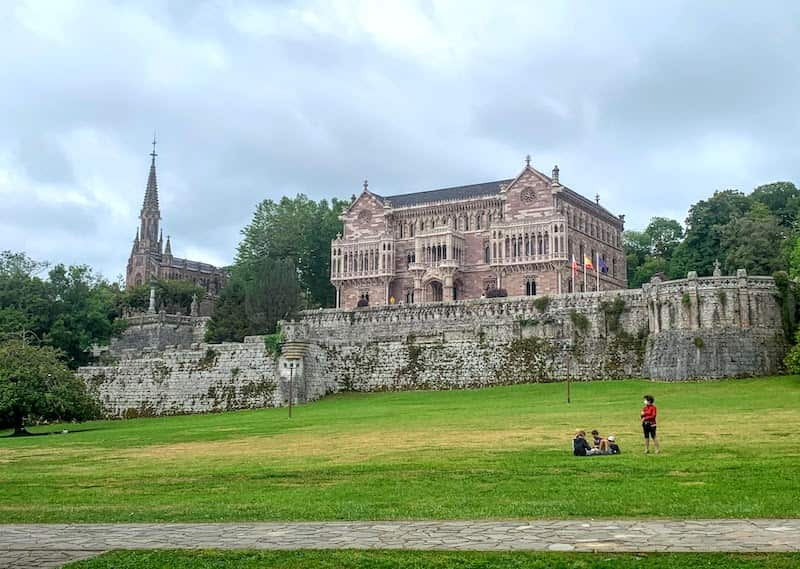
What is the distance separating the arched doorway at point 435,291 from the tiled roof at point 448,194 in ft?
28.7

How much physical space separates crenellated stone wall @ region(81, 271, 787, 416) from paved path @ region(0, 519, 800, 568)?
1491 inches

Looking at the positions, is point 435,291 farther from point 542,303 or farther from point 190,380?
point 190,380

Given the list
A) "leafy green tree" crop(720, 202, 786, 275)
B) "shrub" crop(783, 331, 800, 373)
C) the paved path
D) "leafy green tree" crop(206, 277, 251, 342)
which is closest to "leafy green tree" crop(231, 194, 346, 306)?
"leafy green tree" crop(206, 277, 251, 342)

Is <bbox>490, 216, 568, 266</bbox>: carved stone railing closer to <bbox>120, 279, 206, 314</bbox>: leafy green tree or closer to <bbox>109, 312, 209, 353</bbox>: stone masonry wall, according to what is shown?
<bbox>109, 312, 209, 353</bbox>: stone masonry wall

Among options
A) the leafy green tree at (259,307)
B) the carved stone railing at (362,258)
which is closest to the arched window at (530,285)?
the carved stone railing at (362,258)

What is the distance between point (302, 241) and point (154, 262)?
54149mm

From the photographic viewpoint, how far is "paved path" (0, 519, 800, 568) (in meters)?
10.6

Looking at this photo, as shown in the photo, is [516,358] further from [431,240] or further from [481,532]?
[481,532]

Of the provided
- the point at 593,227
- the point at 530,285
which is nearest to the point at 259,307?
the point at 530,285

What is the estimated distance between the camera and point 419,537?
37.6 ft

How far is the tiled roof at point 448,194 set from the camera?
3344 inches

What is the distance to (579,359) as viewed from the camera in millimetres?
52094

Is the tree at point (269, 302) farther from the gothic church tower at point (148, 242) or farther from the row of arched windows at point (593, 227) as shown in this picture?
the gothic church tower at point (148, 242)

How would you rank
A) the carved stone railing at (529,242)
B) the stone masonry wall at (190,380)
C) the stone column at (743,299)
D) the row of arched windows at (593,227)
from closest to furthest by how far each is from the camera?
1. the stone column at (743,299)
2. the stone masonry wall at (190,380)
3. the carved stone railing at (529,242)
4. the row of arched windows at (593,227)
